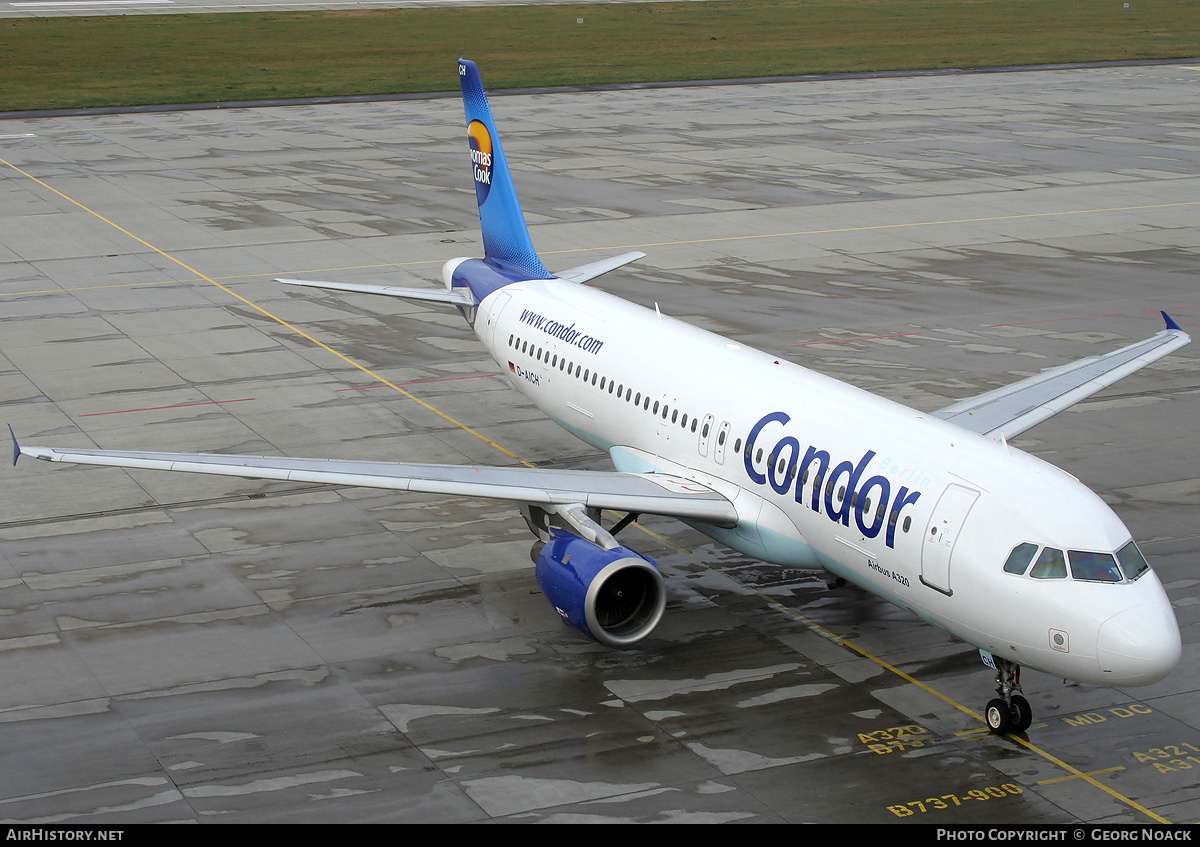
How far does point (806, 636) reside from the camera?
22406 mm

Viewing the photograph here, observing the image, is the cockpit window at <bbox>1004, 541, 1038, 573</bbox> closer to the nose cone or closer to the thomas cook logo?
the nose cone

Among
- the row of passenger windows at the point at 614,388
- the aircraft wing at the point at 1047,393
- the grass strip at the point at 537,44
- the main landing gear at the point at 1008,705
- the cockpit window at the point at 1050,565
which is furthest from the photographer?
the grass strip at the point at 537,44

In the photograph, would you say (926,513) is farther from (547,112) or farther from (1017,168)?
(547,112)

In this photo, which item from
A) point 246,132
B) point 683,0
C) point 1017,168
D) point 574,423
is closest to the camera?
point 574,423

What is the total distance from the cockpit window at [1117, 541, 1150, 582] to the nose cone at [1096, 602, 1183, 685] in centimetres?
66

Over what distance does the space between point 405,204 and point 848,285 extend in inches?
816

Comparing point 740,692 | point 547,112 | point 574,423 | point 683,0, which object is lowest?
point 740,692

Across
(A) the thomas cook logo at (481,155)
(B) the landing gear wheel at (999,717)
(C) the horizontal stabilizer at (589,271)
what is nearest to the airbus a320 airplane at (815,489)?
(B) the landing gear wheel at (999,717)

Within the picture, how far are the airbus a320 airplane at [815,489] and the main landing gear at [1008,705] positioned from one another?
25mm

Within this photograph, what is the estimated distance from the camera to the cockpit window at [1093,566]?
1770 cm

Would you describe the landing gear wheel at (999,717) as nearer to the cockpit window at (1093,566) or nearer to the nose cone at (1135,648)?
the nose cone at (1135,648)

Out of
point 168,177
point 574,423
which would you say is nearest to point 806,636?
point 574,423

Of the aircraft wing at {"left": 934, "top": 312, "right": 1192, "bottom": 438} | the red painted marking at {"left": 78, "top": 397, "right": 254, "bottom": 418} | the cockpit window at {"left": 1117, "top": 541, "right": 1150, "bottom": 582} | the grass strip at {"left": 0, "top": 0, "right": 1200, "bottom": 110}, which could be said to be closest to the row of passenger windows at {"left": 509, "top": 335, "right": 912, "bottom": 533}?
the cockpit window at {"left": 1117, "top": 541, "right": 1150, "bottom": 582}

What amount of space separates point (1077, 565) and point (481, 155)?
19.4 m
